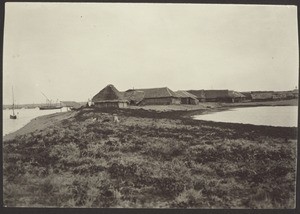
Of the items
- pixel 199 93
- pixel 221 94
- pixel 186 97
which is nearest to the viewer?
pixel 221 94

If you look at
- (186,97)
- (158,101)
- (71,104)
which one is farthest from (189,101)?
(71,104)

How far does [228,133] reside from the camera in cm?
477

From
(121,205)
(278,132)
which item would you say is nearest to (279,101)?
(278,132)

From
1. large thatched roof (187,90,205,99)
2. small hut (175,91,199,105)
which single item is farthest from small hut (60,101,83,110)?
large thatched roof (187,90,205,99)

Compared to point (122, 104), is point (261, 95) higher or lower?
higher

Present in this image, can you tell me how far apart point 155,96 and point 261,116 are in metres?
1.81

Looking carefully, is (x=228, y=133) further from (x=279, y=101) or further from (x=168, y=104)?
(x=168, y=104)

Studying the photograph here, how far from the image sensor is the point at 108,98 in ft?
16.3

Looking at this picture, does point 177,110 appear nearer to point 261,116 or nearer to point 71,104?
point 261,116

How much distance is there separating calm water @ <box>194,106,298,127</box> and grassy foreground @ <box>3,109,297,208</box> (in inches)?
4.9

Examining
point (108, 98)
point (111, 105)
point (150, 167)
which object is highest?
point (108, 98)

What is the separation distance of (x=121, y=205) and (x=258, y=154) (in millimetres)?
2095

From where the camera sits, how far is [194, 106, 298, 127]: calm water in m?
4.44

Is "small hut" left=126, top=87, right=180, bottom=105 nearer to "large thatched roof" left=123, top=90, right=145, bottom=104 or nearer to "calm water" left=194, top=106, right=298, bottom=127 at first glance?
"large thatched roof" left=123, top=90, right=145, bottom=104
